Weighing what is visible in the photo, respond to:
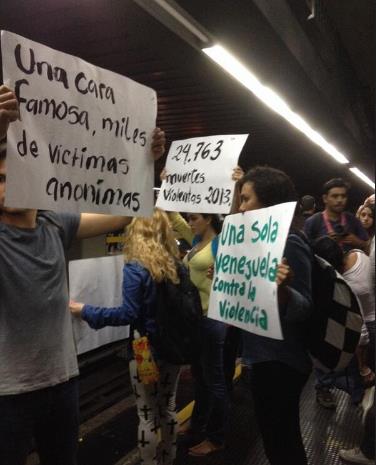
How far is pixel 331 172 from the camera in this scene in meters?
11.6

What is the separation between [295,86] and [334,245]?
7.26 feet

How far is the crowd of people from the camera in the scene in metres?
1.58

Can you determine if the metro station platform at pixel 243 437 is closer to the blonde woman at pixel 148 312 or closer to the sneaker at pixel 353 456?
the sneaker at pixel 353 456

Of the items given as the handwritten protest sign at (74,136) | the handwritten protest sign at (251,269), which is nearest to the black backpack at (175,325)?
the handwritten protest sign at (251,269)

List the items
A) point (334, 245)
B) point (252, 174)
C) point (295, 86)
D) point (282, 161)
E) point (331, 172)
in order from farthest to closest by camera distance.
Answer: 1. point (331, 172)
2. point (282, 161)
3. point (295, 86)
4. point (334, 245)
5. point (252, 174)

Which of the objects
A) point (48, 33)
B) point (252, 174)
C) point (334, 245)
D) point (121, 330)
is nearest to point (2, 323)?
point (252, 174)

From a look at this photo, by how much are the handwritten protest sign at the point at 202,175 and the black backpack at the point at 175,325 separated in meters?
0.48

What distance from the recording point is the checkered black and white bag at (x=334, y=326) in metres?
1.93

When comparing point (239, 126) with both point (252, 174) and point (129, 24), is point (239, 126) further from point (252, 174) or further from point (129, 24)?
point (252, 174)

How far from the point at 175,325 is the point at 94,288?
1.02 m

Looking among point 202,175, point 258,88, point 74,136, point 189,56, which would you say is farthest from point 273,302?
point 258,88

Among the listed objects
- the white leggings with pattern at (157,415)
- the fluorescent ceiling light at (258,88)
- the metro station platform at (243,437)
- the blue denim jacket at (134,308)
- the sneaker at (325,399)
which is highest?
the fluorescent ceiling light at (258,88)

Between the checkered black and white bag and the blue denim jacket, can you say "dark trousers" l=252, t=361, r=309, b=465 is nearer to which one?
the checkered black and white bag

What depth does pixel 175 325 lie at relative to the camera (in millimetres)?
2516
